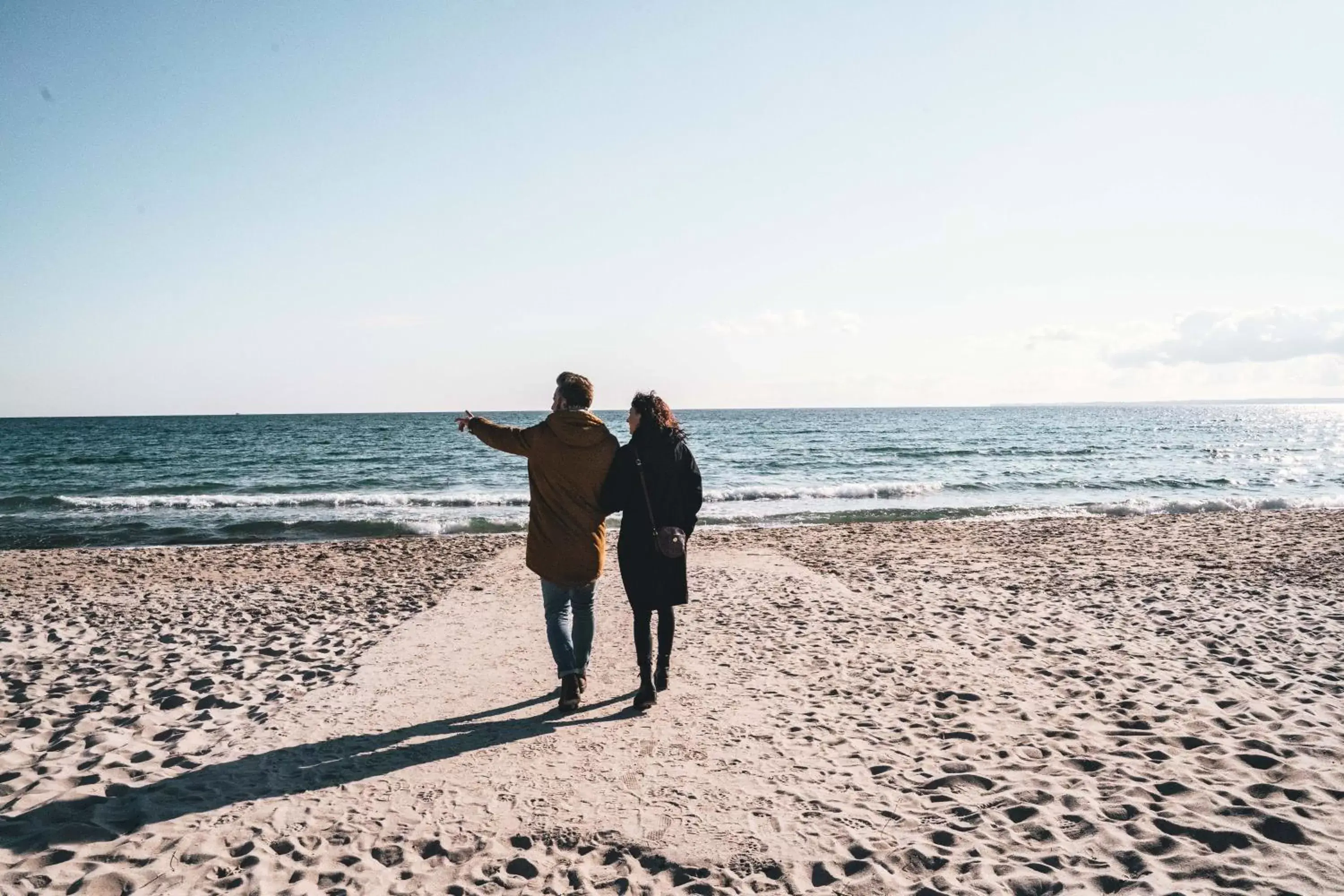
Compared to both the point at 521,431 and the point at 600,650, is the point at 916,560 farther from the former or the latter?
the point at 521,431

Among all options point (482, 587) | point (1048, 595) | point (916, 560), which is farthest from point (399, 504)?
point (1048, 595)

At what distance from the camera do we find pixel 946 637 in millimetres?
7102

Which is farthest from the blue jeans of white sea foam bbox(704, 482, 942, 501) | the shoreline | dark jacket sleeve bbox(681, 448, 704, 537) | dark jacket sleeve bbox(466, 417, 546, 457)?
white sea foam bbox(704, 482, 942, 501)

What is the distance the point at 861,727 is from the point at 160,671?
568 cm

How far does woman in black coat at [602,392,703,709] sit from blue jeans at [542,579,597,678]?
317 mm

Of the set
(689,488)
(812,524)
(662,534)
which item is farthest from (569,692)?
(812,524)

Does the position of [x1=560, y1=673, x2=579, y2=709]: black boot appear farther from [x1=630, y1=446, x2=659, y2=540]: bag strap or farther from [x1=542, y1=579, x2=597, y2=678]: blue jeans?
[x1=630, y1=446, x2=659, y2=540]: bag strap

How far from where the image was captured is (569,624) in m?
5.21

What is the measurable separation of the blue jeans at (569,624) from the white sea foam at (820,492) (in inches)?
666

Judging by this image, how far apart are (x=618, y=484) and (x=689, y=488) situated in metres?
0.47

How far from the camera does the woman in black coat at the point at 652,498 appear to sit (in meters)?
4.82

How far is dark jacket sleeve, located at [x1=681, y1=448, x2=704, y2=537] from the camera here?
487 cm

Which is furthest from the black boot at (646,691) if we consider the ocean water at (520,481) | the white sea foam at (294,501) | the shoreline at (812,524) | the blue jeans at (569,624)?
the white sea foam at (294,501)

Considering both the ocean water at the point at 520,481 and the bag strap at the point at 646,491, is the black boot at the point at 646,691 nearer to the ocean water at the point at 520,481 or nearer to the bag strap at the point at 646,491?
the bag strap at the point at 646,491
